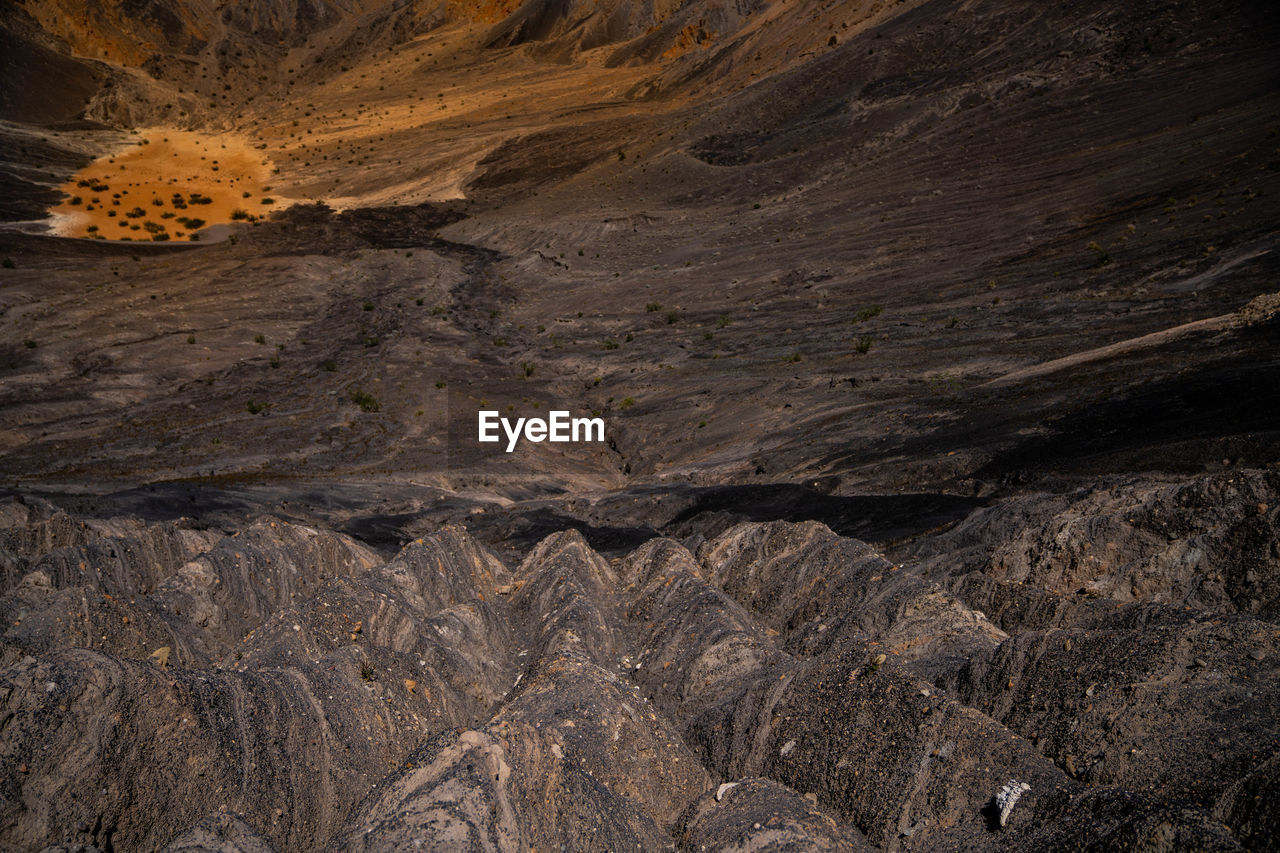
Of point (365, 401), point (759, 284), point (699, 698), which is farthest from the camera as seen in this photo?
point (759, 284)

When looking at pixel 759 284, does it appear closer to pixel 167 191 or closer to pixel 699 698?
pixel 699 698

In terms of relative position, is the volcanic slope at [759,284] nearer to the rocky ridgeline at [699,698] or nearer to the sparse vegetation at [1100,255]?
the sparse vegetation at [1100,255]

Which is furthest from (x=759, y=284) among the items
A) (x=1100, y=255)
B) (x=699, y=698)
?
(x=699, y=698)

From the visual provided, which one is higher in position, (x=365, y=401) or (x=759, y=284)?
(x=759, y=284)

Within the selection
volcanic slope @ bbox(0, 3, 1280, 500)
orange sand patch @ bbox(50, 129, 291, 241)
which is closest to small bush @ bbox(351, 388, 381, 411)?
volcanic slope @ bbox(0, 3, 1280, 500)

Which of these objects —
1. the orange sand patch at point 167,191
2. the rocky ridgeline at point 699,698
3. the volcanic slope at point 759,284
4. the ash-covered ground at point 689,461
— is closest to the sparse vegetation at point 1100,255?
the volcanic slope at point 759,284

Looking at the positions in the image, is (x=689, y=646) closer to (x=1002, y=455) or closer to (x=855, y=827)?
(x=855, y=827)
